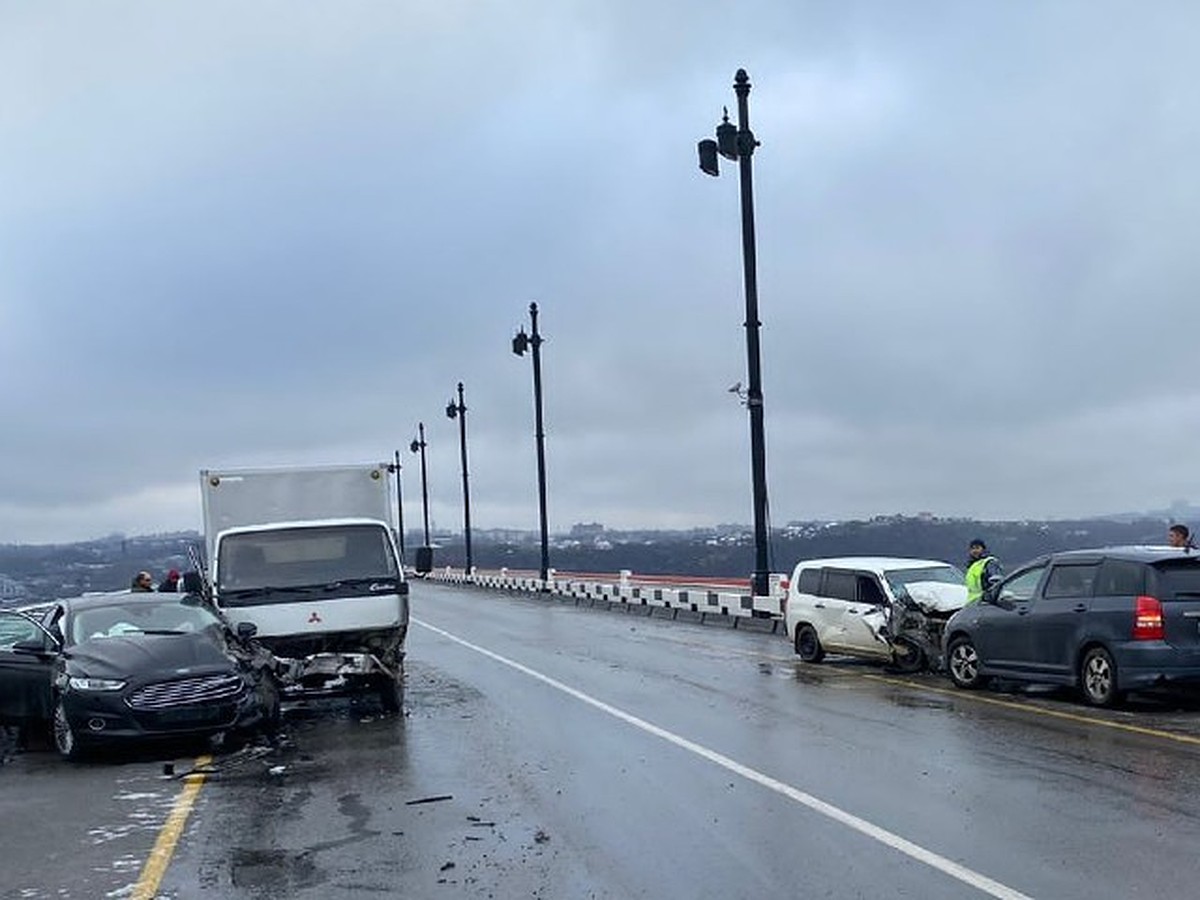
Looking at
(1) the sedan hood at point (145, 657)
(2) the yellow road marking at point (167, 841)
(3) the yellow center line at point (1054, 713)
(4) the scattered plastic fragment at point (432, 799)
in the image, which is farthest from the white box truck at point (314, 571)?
(3) the yellow center line at point (1054, 713)

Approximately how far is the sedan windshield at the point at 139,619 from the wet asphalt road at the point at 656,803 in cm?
130

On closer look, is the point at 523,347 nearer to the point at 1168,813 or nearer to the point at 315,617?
the point at 315,617

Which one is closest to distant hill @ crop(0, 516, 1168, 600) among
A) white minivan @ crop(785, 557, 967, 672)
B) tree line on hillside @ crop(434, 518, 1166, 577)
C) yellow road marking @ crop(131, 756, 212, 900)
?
tree line on hillside @ crop(434, 518, 1166, 577)

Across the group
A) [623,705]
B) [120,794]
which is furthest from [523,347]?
[120,794]

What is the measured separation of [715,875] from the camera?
735 centimetres

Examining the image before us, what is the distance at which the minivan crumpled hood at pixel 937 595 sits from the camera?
61.2ft

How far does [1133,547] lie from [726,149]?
14293 millimetres

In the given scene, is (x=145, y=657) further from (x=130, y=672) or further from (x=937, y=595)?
(x=937, y=595)

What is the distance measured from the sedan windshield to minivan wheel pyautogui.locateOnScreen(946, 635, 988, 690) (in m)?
8.77

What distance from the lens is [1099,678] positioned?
1430 centimetres

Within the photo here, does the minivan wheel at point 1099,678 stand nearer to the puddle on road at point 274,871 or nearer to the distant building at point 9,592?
the puddle on road at point 274,871

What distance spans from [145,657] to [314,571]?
3.00m

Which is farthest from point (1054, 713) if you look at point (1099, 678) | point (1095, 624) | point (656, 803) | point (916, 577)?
point (656, 803)

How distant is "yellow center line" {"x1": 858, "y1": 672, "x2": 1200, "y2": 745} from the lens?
39.6 feet
